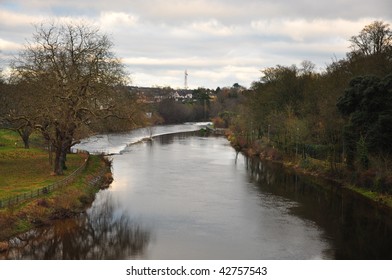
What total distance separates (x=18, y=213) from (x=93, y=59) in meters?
21.0

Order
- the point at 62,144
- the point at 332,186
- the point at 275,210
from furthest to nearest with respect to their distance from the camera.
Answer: the point at 332,186 → the point at 62,144 → the point at 275,210

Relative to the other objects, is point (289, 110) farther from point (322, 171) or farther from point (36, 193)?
point (36, 193)

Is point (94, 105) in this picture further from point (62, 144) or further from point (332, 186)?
point (332, 186)

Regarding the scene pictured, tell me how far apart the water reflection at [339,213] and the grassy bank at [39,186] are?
1574cm

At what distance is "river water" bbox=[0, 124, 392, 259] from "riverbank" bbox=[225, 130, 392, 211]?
1245 mm

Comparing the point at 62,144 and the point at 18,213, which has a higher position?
the point at 62,144

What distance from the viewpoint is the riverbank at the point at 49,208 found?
27.5 metres

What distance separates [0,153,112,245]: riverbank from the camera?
90.1 feet

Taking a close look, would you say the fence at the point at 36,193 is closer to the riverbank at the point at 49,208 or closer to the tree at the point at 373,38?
the riverbank at the point at 49,208

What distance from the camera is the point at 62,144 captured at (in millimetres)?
41219

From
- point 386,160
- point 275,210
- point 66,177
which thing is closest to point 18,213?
point 66,177

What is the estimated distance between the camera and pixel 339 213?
Result: 116 feet

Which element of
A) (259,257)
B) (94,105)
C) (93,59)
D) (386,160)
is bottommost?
(259,257)

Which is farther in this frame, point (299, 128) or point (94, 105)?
point (299, 128)
